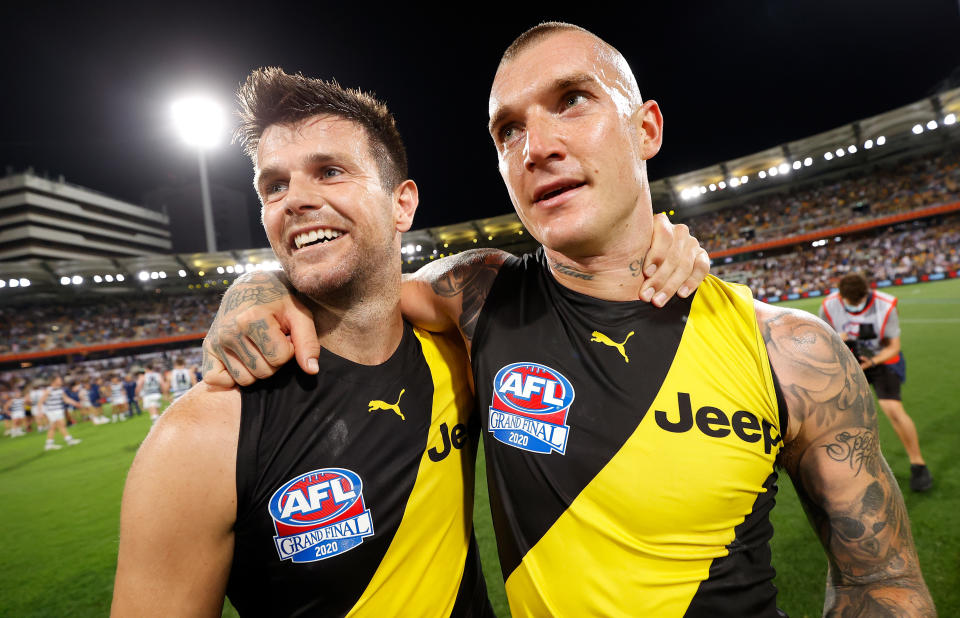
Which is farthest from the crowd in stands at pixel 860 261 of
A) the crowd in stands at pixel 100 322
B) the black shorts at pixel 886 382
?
the crowd in stands at pixel 100 322

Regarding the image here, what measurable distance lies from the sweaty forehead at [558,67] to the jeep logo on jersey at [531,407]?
108 cm

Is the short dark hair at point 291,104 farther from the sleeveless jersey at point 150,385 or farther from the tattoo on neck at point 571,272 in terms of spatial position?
the sleeveless jersey at point 150,385

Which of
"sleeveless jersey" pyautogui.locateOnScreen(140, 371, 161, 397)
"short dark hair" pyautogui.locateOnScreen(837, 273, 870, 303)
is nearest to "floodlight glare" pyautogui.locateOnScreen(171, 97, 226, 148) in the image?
"sleeveless jersey" pyautogui.locateOnScreen(140, 371, 161, 397)

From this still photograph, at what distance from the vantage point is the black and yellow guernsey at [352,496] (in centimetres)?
157

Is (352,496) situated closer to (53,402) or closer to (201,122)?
(53,402)

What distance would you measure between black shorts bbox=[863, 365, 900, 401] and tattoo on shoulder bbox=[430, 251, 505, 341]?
16.6 feet

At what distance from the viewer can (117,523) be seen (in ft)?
20.3

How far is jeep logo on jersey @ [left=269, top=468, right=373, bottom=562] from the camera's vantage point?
61.6 inches

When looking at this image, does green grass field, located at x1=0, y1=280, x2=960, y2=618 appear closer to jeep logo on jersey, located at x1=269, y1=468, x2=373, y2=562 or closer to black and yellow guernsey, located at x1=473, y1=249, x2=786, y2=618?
black and yellow guernsey, located at x1=473, y1=249, x2=786, y2=618

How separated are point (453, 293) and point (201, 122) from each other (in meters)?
23.8

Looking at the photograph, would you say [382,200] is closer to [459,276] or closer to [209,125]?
[459,276]

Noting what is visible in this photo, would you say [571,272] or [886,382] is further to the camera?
[886,382]

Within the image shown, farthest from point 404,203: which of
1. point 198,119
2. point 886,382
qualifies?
point 198,119

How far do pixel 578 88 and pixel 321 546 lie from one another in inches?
76.9
